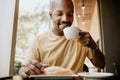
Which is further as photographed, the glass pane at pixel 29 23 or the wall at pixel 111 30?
the wall at pixel 111 30

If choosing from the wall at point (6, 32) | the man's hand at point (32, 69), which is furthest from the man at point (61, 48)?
the wall at point (6, 32)

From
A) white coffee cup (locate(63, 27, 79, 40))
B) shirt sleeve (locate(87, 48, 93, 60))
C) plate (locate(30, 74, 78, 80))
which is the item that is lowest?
plate (locate(30, 74, 78, 80))

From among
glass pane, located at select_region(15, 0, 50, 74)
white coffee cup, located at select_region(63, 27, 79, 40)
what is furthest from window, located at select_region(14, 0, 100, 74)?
white coffee cup, located at select_region(63, 27, 79, 40)

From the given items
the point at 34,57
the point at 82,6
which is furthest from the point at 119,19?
the point at 34,57

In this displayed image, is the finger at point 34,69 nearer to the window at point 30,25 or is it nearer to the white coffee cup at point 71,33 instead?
the window at point 30,25

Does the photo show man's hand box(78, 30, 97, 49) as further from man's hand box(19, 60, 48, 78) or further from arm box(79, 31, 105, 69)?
man's hand box(19, 60, 48, 78)

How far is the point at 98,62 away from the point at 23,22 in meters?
0.65

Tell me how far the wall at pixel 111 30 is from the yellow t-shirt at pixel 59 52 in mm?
185

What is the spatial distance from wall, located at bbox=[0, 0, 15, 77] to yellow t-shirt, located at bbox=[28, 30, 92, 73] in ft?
0.53

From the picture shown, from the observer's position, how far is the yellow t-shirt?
112 cm

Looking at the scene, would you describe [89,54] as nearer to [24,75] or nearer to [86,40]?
[86,40]

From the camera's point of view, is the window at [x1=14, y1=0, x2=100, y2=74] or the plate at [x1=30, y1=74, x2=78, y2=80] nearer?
the plate at [x1=30, y1=74, x2=78, y2=80]

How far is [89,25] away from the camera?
48.7 inches

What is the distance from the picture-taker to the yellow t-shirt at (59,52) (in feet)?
3.68
